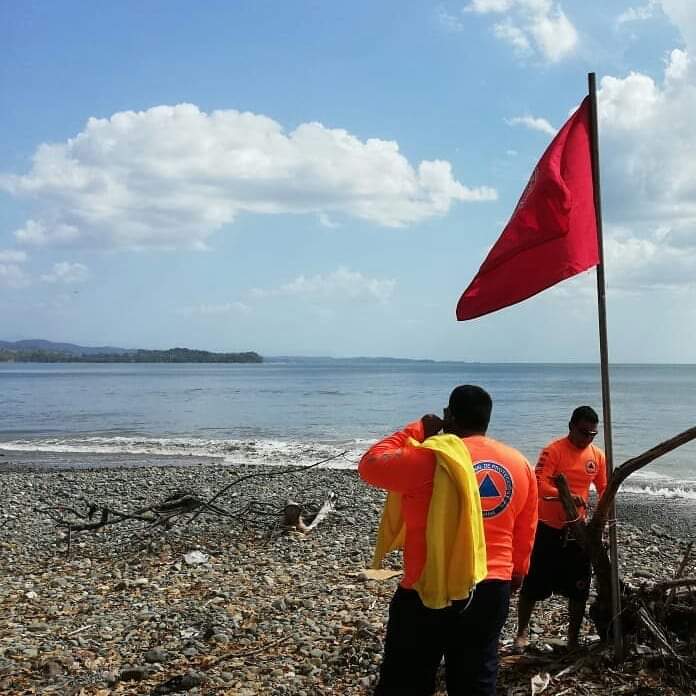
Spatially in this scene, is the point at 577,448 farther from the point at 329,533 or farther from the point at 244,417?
the point at 244,417

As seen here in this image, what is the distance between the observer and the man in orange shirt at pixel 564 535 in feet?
18.3

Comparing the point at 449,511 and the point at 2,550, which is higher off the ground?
the point at 449,511

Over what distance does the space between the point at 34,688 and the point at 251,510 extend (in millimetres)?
6256

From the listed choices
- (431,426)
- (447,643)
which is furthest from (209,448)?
Answer: (447,643)

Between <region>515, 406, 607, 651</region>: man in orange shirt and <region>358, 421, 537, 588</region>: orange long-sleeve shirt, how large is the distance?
6.05 ft

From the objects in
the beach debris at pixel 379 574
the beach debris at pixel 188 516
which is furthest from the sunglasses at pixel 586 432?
the beach debris at pixel 188 516

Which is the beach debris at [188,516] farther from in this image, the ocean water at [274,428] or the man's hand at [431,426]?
the ocean water at [274,428]

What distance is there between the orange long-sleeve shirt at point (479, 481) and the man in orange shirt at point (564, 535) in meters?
1.84

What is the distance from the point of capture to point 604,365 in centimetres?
486

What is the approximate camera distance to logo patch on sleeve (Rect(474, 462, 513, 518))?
3.72 metres

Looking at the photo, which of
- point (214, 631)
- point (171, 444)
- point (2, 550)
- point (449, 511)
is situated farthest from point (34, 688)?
point (171, 444)

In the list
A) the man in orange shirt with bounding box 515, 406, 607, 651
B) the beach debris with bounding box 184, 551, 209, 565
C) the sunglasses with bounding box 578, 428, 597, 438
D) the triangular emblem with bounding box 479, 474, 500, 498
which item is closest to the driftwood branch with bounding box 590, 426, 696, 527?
the man in orange shirt with bounding box 515, 406, 607, 651

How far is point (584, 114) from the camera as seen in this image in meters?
5.16

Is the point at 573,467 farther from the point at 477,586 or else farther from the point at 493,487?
the point at 477,586
